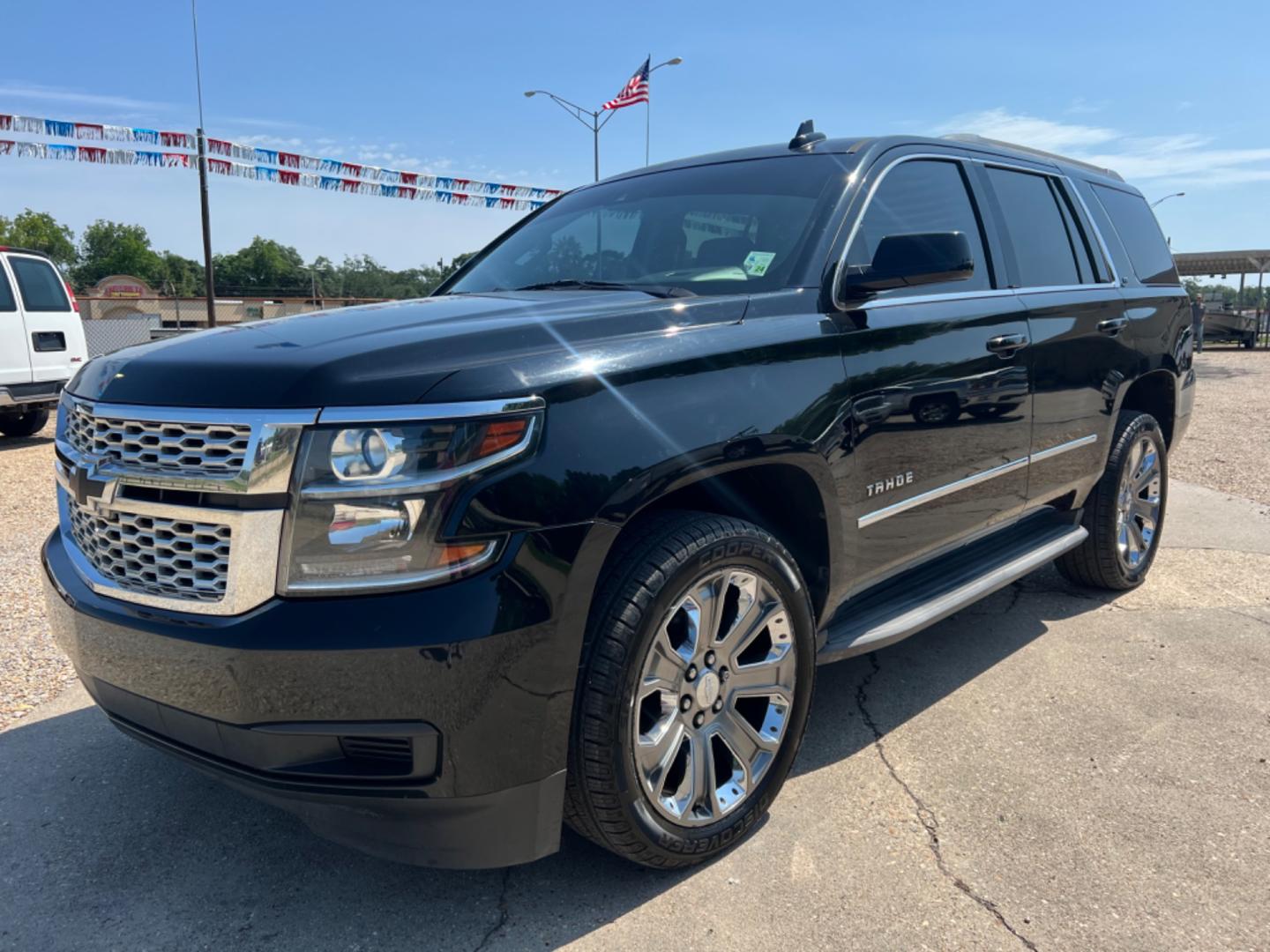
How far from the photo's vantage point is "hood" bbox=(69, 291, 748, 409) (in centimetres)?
196

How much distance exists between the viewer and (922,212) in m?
3.47

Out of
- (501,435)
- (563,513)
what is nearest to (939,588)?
(563,513)

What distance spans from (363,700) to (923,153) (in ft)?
9.34

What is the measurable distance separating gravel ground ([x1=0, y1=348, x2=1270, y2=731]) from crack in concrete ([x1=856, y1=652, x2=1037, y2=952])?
3.08 metres

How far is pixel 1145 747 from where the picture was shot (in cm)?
316

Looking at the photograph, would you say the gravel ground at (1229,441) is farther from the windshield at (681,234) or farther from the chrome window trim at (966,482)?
the windshield at (681,234)

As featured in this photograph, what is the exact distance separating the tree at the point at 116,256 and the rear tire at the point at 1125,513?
116293 millimetres

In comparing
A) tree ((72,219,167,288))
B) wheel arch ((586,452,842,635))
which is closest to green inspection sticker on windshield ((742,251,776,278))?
wheel arch ((586,452,842,635))

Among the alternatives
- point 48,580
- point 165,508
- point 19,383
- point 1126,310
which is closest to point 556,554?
point 165,508

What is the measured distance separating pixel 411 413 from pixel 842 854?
1678 mm

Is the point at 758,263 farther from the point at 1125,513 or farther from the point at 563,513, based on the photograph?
the point at 1125,513

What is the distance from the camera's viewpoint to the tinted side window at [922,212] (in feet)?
10.3

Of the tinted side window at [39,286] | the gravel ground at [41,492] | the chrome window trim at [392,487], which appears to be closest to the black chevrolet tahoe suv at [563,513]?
the chrome window trim at [392,487]

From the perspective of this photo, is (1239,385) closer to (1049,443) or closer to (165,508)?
(1049,443)
